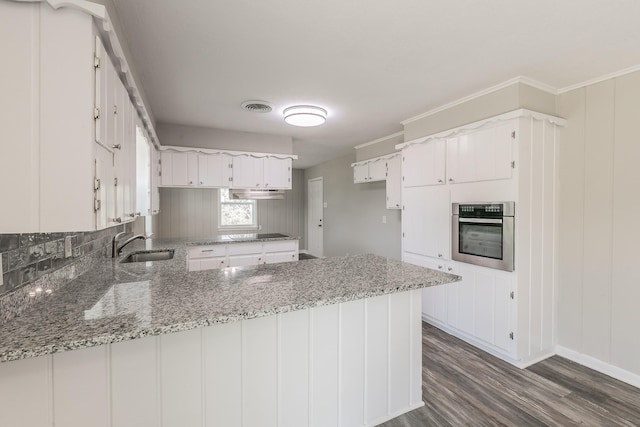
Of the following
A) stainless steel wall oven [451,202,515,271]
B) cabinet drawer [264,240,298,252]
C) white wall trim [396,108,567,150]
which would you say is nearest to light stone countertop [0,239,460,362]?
stainless steel wall oven [451,202,515,271]

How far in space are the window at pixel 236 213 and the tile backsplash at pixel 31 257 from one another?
179 inches

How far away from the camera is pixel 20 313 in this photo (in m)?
1.09

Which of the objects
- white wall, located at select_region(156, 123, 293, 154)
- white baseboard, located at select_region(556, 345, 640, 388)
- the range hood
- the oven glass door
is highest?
white wall, located at select_region(156, 123, 293, 154)

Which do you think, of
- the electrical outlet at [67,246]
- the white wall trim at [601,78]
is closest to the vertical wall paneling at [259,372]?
the electrical outlet at [67,246]

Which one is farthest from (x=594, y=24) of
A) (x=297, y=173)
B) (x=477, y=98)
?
(x=297, y=173)

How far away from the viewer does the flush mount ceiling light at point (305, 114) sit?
10.3ft

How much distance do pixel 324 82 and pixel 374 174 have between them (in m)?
2.26

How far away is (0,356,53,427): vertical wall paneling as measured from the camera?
99 cm

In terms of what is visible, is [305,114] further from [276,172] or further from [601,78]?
[601,78]

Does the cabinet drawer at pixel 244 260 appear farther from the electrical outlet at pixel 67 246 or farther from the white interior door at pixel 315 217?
the white interior door at pixel 315 217

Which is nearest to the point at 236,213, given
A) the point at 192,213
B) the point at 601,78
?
the point at 192,213

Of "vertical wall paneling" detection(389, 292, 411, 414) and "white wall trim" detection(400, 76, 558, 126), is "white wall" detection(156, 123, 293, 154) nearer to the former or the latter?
"white wall trim" detection(400, 76, 558, 126)

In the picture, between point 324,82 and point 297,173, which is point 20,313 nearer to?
point 324,82

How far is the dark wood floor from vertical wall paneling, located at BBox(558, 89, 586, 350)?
1.26 feet
